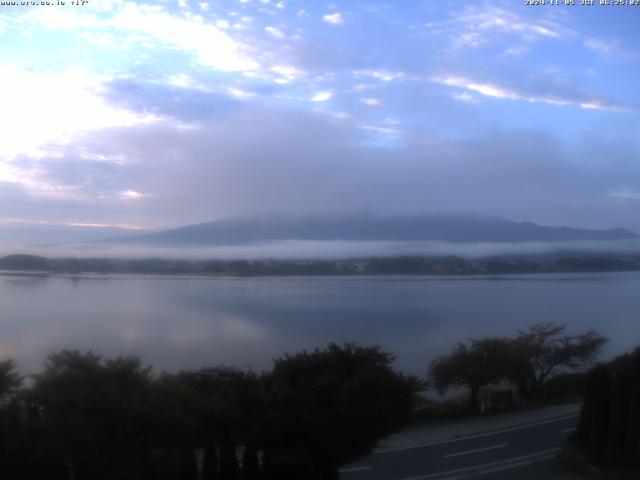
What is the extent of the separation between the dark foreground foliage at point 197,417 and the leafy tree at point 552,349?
1548cm

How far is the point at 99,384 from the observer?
9531mm

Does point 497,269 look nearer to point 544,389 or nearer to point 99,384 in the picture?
point 544,389

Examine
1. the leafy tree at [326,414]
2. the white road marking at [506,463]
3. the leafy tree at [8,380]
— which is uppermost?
the leafy tree at [8,380]

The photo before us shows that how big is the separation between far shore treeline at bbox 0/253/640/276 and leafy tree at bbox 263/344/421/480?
14.2 metres

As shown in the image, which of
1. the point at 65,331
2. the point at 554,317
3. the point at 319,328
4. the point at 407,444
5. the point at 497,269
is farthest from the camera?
the point at 497,269

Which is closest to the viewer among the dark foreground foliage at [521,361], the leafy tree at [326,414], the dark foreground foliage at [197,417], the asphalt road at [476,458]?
the dark foreground foliage at [197,417]

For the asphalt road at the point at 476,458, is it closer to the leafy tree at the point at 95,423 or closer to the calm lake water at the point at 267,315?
the calm lake water at the point at 267,315

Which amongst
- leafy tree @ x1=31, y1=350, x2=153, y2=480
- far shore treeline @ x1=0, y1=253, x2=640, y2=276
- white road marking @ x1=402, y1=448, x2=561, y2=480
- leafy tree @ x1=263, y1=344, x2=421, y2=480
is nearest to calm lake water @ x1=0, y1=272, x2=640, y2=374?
far shore treeline @ x1=0, y1=253, x2=640, y2=276

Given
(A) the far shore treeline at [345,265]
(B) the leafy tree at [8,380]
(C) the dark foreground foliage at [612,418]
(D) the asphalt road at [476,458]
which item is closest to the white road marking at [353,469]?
(D) the asphalt road at [476,458]

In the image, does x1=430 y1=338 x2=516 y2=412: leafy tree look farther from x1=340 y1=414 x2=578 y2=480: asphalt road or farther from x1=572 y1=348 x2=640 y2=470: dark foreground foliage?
x1=572 y1=348 x2=640 y2=470: dark foreground foliage

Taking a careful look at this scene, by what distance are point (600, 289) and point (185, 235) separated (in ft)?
86.7

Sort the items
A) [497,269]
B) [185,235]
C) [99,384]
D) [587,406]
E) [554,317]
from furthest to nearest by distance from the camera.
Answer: [497,269]
[185,235]
[554,317]
[587,406]
[99,384]

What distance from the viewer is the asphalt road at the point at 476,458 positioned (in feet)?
44.9

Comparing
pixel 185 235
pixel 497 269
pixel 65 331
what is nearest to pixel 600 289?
pixel 497 269
